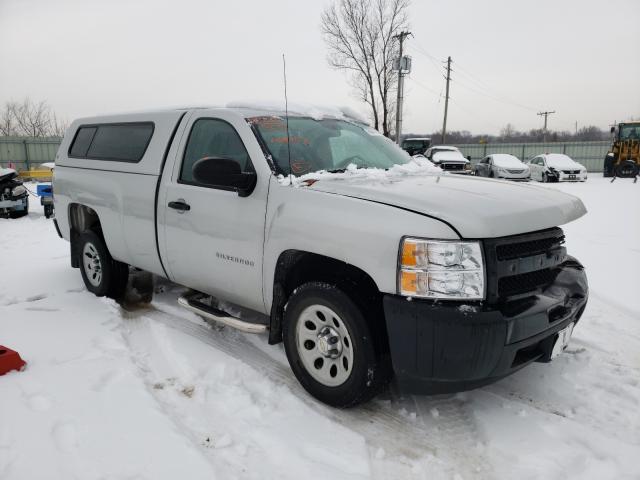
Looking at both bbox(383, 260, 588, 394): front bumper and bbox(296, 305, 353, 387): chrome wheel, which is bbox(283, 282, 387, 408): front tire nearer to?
bbox(296, 305, 353, 387): chrome wheel

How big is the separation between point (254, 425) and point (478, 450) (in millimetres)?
1230

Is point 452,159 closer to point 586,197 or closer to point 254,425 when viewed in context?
point 586,197

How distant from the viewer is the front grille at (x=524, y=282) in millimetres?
2430

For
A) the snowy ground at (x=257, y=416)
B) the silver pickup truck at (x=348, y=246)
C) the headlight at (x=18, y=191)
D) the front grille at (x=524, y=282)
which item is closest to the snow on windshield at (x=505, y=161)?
the headlight at (x=18, y=191)

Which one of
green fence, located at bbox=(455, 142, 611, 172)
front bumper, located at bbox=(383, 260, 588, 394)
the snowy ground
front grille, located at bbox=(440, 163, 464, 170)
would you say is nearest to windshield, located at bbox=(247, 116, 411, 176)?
front bumper, located at bbox=(383, 260, 588, 394)

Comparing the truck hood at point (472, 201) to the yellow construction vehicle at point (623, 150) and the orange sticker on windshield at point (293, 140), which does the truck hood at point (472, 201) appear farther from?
the yellow construction vehicle at point (623, 150)

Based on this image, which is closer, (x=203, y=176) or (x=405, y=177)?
(x=203, y=176)

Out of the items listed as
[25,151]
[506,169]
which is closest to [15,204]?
[506,169]

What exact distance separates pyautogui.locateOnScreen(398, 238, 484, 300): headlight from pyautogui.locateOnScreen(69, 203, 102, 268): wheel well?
3.76 meters

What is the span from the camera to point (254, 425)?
2682 mm

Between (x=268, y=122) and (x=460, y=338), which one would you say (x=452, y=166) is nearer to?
(x=268, y=122)

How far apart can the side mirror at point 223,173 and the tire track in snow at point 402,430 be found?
1318 millimetres

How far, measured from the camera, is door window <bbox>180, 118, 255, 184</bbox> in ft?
11.0

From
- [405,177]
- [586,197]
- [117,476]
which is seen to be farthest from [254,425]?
[586,197]
